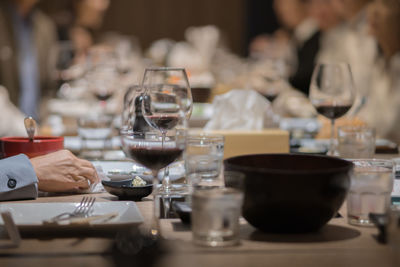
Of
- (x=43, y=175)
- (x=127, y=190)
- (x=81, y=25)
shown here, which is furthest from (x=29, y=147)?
(x=81, y=25)

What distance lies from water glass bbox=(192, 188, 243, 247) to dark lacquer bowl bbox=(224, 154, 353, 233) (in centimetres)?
4

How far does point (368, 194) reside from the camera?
0.99m

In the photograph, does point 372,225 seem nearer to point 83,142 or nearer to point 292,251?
point 292,251

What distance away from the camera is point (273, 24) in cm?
1141

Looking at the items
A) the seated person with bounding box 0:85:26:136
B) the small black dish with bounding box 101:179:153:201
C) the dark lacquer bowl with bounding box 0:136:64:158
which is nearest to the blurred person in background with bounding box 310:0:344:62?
the seated person with bounding box 0:85:26:136

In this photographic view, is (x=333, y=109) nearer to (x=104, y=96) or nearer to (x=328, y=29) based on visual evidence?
(x=104, y=96)

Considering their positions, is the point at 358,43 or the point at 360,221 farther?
the point at 358,43

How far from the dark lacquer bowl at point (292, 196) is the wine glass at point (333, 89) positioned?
0.79 m

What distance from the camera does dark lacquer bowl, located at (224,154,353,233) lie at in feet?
2.96

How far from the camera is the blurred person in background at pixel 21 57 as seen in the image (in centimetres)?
623

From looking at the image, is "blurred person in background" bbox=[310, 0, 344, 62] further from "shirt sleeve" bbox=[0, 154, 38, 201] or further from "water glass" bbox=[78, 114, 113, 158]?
"shirt sleeve" bbox=[0, 154, 38, 201]

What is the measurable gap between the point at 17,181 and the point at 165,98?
0.32 meters

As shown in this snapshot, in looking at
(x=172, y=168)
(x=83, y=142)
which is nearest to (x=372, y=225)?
(x=172, y=168)

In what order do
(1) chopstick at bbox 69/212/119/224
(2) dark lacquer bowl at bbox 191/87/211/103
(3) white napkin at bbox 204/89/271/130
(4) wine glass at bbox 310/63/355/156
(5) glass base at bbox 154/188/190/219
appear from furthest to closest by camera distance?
(2) dark lacquer bowl at bbox 191/87/211/103
(3) white napkin at bbox 204/89/271/130
(4) wine glass at bbox 310/63/355/156
(5) glass base at bbox 154/188/190/219
(1) chopstick at bbox 69/212/119/224
